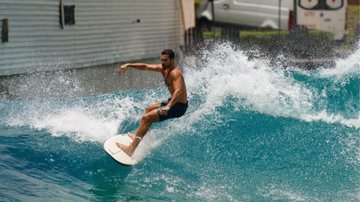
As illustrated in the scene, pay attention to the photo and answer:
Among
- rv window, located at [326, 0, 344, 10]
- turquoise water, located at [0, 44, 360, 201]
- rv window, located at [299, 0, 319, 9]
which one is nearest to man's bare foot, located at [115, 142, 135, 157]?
turquoise water, located at [0, 44, 360, 201]

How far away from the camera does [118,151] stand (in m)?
9.34

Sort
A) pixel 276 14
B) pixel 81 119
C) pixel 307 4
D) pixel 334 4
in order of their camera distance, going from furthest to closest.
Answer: pixel 276 14
pixel 334 4
pixel 307 4
pixel 81 119

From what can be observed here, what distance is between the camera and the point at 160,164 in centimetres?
980

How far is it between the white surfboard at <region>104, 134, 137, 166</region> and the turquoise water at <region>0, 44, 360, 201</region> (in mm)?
167

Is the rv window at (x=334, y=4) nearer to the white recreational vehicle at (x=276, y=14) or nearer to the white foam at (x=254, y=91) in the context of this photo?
the white recreational vehicle at (x=276, y=14)

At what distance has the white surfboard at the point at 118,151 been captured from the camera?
9234mm

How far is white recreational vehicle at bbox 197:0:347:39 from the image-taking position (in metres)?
25.0

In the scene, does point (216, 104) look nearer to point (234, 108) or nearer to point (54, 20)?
point (234, 108)

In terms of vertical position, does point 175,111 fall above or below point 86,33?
above

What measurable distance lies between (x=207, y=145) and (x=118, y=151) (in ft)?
5.90

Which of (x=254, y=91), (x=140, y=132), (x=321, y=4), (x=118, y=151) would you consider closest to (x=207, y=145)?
(x=140, y=132)

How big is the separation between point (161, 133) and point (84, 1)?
32.1 ft

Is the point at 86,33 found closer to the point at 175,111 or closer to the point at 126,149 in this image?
the point at 175,111

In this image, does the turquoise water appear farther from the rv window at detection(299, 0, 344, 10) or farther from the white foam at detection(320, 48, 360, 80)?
the rv window at detection(299, 0, 344, 10)
